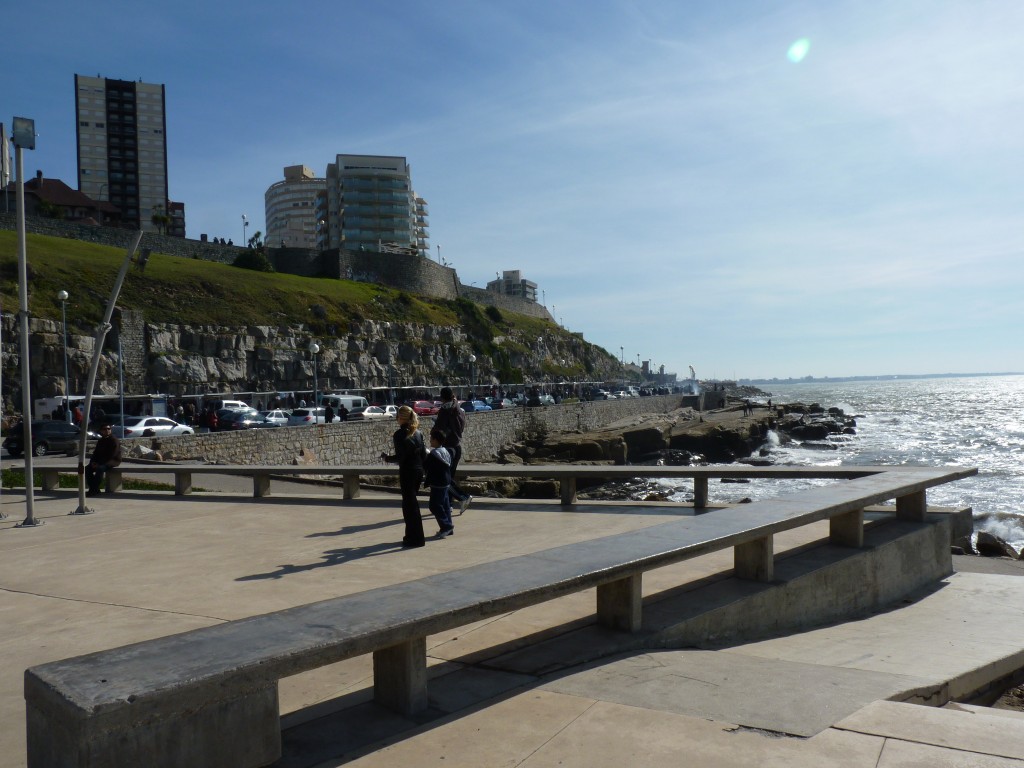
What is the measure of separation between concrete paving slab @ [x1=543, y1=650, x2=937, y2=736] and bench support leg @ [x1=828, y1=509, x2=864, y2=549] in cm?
302

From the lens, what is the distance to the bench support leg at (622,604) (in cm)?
487

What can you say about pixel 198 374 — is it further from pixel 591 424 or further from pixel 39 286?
pixel 591 424

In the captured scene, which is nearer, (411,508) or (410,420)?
(411,508)

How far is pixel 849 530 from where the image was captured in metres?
7.59

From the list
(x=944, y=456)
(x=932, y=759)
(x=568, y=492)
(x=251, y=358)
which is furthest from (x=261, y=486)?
(x=251, y=358)

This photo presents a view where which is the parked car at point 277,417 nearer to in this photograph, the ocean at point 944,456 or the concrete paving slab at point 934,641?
the ocean at point 944,456

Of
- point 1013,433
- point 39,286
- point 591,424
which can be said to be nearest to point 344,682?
point 39,286

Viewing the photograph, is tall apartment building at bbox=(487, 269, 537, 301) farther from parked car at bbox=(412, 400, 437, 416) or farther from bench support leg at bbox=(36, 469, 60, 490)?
bench support leg at bbox=(36, 469, 60, 490)

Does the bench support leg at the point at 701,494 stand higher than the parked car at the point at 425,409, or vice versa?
the parked car at the point at 425,409

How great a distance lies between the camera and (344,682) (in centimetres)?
439

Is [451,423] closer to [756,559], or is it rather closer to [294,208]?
[756,559]

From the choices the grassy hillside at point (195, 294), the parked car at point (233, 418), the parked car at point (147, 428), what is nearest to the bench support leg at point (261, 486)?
the parked car at point (147, 428)

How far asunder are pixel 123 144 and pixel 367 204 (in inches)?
1595

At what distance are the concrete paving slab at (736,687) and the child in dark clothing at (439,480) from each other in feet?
13.7
